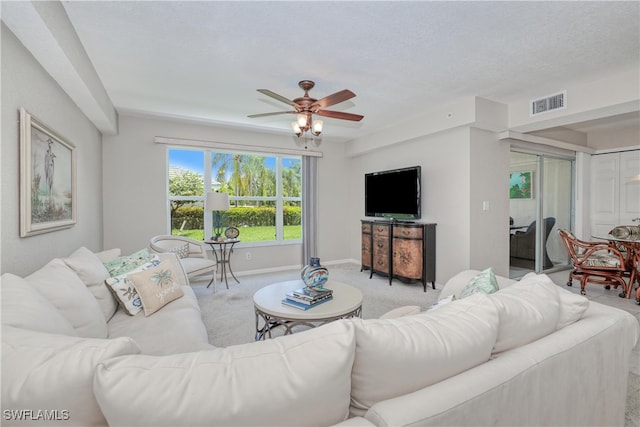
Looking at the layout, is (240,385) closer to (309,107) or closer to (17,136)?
(17,136)

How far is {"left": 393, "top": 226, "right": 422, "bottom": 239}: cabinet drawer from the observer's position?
416 cm

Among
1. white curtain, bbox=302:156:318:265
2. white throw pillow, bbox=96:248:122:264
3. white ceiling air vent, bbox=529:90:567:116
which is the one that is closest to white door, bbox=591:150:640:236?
white ceiling air vent, bbox=529:90:567:116

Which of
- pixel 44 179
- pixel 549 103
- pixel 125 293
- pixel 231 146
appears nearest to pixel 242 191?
pixel 231 146

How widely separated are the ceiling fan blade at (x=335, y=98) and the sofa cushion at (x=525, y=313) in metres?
1.90

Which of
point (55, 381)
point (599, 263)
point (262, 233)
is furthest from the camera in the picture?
point (262, 233)

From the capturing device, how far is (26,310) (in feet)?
3.47

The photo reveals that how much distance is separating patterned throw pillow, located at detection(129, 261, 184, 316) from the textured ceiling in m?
1.79

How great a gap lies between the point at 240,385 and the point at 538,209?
18.4 ft

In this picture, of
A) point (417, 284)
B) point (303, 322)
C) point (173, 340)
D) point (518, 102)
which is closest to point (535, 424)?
point (303, 322)

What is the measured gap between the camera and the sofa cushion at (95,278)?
188 centimetres

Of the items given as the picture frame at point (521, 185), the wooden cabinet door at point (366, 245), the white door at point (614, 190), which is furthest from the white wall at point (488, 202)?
the white door at point (614, 190)

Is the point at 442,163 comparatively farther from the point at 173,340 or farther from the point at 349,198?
the point at 173,340

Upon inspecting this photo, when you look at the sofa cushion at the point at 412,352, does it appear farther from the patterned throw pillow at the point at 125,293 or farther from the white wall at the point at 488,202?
the white wall at the point at 488,202

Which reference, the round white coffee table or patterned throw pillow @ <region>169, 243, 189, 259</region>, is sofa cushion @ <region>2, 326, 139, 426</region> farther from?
patterned throw pillow @ <region>169, 243, 189, 259</region>
